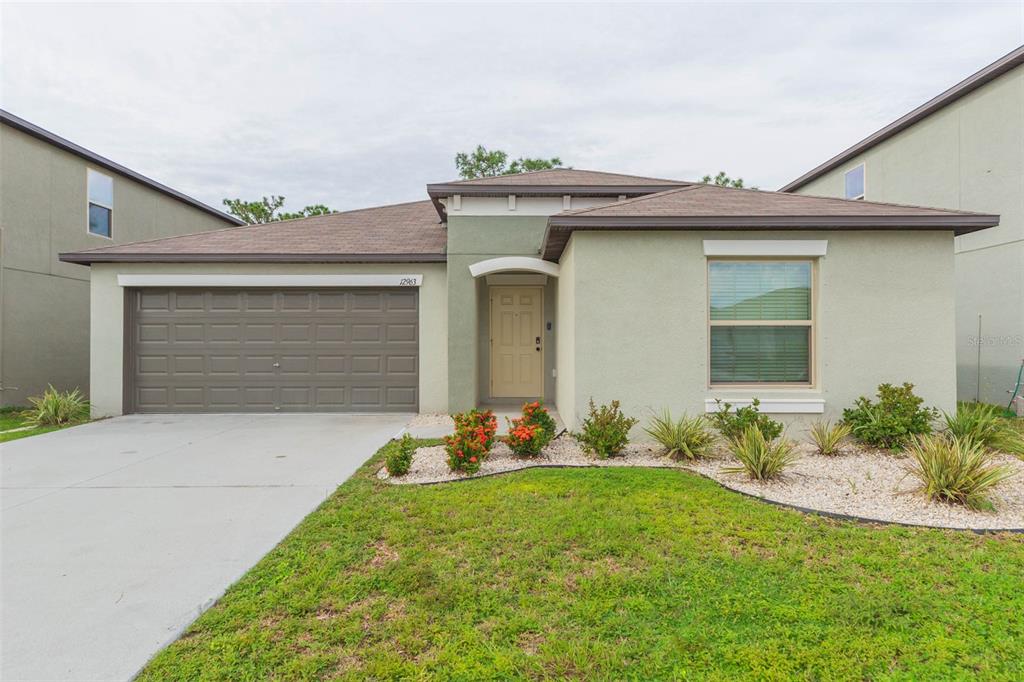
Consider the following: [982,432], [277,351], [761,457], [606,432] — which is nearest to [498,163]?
[277,351]

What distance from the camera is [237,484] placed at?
205 inches

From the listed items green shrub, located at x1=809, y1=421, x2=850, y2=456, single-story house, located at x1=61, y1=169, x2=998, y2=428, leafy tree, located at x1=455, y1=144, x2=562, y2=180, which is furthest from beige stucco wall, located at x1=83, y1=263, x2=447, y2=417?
leafy tree, located at x1=455, y1=144, x2=562, y2=180

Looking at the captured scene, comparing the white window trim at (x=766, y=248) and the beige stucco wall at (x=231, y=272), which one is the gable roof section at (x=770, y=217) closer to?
the white window trim at (x=766, y=248)

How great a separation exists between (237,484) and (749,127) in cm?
1924

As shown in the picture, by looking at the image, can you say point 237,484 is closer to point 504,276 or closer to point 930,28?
point 504,276

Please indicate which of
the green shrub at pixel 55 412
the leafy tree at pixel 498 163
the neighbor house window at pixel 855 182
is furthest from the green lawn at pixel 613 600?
the leafy tree at pixel 498 163

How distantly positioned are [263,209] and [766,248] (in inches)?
1080

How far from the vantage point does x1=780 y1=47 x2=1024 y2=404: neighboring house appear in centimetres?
892

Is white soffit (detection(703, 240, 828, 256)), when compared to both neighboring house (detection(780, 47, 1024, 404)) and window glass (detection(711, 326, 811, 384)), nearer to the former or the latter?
window glass (detection(711, 326, 811, 384))

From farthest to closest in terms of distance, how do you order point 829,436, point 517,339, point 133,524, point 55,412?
1. point 517,339
2. point 55,412
3. point 829,436
4. point 133,524

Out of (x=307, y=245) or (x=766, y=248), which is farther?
(x=307, y=245)

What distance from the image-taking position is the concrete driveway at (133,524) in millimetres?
2625

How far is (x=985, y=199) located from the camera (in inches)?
375

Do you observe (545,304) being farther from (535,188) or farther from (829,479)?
(829,479)
